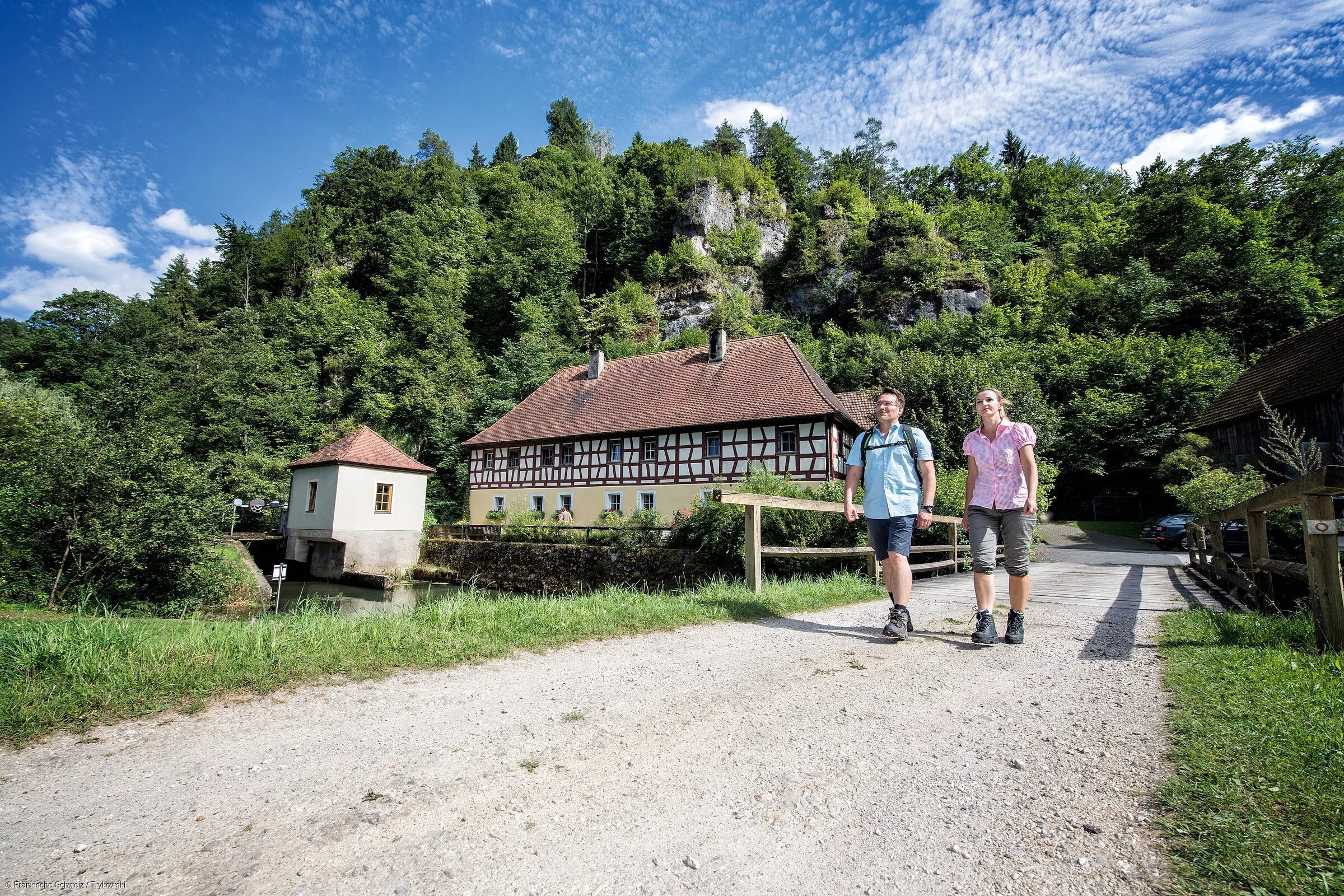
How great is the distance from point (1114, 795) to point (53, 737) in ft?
13.4

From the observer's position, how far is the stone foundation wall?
16.1m

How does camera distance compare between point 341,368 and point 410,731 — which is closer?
point 410,731

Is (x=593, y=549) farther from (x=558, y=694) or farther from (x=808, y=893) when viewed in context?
(x=808, y=893)

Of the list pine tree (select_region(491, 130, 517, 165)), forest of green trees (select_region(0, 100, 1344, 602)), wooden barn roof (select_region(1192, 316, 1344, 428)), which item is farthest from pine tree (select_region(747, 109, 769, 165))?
wooden barn roof (select_region(1192, 316, 1344, 428))

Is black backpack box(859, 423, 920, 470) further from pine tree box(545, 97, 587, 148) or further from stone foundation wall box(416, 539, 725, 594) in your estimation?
pine tree box(545, 97, 587, 148)

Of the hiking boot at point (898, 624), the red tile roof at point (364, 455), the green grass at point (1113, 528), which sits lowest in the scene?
the hiking boot at point (898, 624)

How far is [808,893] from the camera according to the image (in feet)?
5.03

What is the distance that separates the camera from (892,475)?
16.0ft

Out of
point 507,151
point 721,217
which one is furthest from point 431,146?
point 721,217

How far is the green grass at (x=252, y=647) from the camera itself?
2832 mm

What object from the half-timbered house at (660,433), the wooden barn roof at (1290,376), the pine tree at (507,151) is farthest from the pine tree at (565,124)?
the wooden barn roof at (1290,376)

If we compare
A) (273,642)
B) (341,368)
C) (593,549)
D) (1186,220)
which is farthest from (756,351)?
(1186,220)

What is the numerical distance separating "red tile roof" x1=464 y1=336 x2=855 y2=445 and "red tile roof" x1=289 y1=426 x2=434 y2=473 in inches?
140

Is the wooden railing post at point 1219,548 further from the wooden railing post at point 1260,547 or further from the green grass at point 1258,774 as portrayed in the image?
the green grass at point 1258,774
